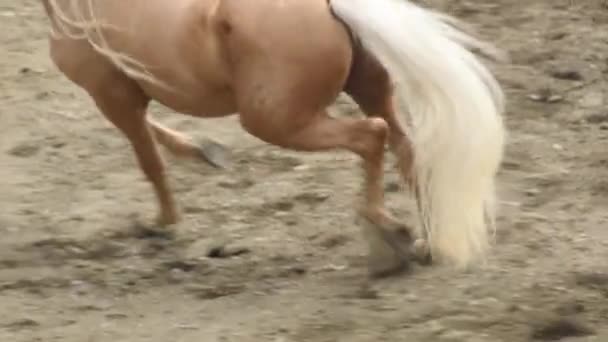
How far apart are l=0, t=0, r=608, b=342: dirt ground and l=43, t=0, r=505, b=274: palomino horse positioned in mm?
243

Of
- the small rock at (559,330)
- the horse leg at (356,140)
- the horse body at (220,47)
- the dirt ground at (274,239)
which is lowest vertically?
the dirt ground at (274,239)

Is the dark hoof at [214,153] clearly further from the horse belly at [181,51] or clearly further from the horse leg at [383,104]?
the horse leg at [383,104]

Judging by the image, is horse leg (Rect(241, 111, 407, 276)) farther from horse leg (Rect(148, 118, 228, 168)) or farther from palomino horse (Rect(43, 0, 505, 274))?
horse leg (Rect(148, 118, 228, 168))

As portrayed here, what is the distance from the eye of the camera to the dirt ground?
362cm

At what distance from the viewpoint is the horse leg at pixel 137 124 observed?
13.5 ft

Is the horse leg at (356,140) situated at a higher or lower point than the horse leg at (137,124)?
higher

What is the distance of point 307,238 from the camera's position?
14.1 ft

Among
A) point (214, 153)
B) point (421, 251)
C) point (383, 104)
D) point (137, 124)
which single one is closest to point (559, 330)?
point (421, 251)

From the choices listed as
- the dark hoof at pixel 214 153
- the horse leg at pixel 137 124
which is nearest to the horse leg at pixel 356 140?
the horse leg at pixel 137 124

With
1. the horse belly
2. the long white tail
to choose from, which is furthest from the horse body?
the long white tail

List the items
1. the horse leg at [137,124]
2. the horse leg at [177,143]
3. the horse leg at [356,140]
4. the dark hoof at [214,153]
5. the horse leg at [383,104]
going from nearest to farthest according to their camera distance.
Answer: the horse leg at [356,140]
the horse leg at [383,104]
the horse leg at [137,124]
the horse leg at [177,143]
the dark hoof at [214,153]

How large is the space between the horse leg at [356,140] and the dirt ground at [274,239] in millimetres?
179

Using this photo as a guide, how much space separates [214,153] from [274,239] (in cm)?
63

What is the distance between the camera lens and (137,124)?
14.0 ft
